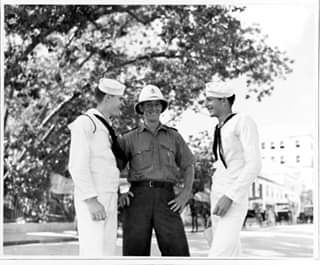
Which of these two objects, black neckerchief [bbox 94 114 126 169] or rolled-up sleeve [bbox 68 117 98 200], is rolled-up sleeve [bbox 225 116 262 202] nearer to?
black neckerchief [bbox 94 114 126 169]

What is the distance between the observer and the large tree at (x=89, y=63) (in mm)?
5195

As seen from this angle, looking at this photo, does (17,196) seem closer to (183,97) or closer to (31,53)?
(31,53)

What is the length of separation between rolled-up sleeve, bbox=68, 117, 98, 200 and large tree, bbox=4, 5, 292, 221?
1802 mm

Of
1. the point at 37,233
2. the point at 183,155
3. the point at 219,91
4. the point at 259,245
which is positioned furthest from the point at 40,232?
the point at 219,91

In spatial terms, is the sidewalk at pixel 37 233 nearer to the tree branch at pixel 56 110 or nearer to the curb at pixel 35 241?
the curb at pixel 35 241

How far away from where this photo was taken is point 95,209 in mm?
3330

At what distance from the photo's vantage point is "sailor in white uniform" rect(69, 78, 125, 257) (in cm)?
332

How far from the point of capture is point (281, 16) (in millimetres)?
4863

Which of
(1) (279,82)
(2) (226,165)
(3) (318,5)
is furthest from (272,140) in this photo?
(2) (226,165)

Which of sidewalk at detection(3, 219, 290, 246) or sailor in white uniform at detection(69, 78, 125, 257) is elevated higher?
sailor in white uniform at detection(69, 78, 125, 257)

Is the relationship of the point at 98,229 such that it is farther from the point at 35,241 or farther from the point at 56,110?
the point at 56,110

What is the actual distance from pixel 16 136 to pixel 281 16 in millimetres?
2460

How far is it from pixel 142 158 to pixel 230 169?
0.51m

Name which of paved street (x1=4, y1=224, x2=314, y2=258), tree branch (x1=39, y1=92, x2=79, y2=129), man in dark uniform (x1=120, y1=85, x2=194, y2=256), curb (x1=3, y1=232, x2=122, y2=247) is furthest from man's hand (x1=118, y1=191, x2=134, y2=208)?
tree branch (x1=39, y1=92, x2=79, y2=129)
